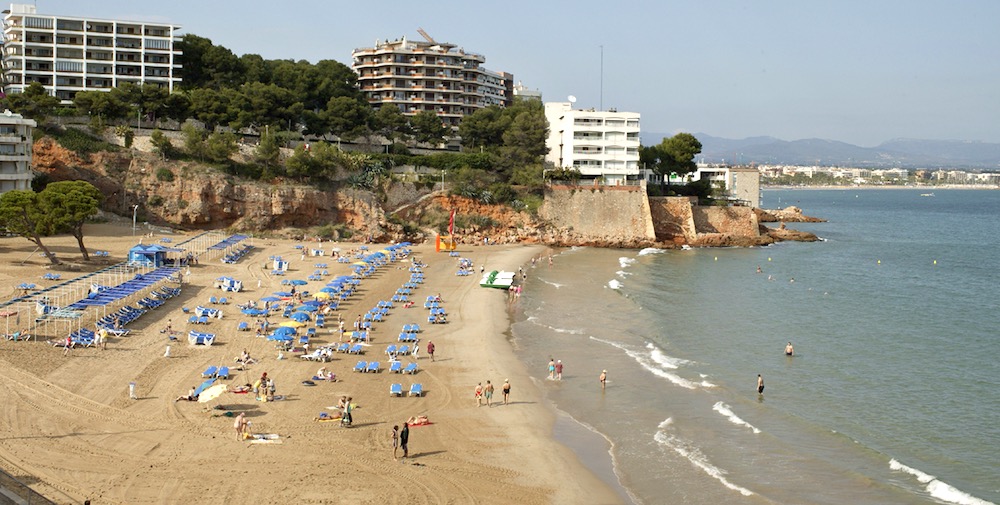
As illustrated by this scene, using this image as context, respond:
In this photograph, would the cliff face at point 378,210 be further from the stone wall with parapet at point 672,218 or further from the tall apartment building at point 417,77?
the tall apartment building at point 417,77

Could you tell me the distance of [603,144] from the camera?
258 feet

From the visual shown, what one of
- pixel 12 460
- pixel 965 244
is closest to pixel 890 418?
pixel 12 460

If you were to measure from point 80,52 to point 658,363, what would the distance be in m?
62.6

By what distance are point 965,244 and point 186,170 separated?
71746 millimetres

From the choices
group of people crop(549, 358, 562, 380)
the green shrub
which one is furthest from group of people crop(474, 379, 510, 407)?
the green shrub

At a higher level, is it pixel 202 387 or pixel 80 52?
pixel 80 52

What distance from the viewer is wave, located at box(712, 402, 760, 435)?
2497 cm

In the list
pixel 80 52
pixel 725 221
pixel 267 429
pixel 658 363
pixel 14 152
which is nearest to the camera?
pixel 267 429

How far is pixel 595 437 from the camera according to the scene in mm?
24109

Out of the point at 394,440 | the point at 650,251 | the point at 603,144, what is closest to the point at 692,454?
the point at 394,440

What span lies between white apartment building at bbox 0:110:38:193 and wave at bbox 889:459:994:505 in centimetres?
4955

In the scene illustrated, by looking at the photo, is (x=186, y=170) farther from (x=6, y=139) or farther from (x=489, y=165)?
(x=489, y=165)

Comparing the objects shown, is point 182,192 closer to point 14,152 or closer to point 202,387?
point 14,152

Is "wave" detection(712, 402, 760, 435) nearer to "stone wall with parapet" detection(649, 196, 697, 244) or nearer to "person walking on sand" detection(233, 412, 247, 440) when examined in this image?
"person walking on sand" detection(233, 412, 247, 440)
